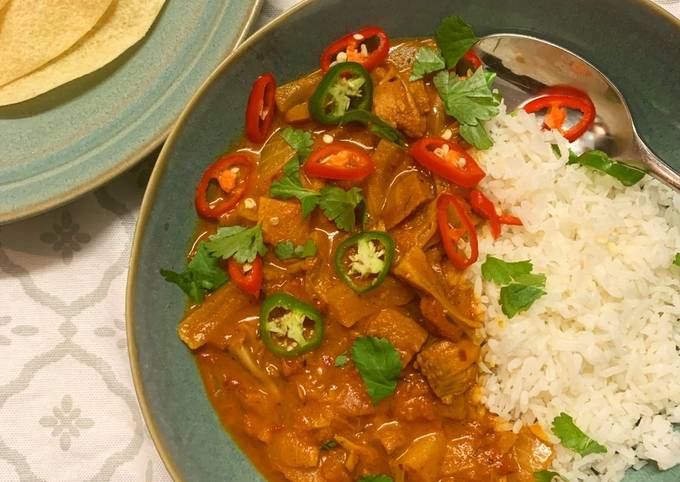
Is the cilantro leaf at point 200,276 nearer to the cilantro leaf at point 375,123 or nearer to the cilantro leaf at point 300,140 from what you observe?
the cilantro leaf at point 300,140

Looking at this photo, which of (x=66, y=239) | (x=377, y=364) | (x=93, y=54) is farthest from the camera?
(x=66, y=239)

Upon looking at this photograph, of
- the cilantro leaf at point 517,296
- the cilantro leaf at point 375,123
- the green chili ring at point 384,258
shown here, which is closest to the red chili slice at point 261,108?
the cilantro leaf at point 375,123

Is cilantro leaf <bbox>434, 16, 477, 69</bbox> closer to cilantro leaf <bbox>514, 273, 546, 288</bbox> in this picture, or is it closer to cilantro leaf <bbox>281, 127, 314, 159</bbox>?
cilantro leaf <bbox>281, 127, 314, 159</bbox>

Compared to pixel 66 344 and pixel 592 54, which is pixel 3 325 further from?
pixel 592 54

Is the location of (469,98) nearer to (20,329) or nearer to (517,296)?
(517,296)

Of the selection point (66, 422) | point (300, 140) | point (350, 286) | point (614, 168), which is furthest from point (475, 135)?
point (66, 422)

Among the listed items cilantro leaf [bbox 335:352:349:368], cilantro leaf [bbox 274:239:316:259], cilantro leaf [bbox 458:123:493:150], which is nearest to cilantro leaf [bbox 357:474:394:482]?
cilantro leaf [bbox 335:352:349:368]

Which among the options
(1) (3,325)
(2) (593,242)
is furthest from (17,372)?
(2) (593,242)

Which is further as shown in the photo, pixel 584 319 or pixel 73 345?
pixel 73 345
